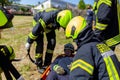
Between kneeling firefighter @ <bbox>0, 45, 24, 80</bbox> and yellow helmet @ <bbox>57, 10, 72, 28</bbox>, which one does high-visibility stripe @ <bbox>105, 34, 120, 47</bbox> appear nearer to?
yellow helmet @ <bbox>57, 10, 72, 28</bbox>

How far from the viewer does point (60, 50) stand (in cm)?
1039

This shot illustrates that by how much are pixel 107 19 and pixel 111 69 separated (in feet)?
7.71

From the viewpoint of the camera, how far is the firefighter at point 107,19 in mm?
5695

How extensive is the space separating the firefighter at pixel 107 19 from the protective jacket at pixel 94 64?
2.20 m

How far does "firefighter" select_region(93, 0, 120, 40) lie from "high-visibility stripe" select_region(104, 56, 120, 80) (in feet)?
7.28

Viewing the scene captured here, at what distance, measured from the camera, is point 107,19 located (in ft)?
18.7

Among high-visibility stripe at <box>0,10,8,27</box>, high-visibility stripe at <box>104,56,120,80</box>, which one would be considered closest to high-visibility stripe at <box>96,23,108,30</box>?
high-visibility stripe at <box>104,56,120,80</box>

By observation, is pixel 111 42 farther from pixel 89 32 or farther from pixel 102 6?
pixel 89 32

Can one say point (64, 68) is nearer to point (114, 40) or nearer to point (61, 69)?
point (61, 69)

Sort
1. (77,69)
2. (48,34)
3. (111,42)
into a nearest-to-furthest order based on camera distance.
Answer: (77,69) → (111,42) → (48,34)

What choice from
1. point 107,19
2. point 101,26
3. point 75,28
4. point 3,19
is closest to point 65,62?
point 101,26

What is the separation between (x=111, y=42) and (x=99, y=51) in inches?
85.9

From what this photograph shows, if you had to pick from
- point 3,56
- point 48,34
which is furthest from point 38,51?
point 3,56

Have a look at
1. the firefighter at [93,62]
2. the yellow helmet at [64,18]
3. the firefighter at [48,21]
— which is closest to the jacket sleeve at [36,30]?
the firefighter at [48,21]
